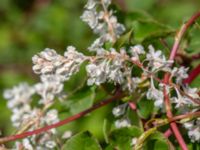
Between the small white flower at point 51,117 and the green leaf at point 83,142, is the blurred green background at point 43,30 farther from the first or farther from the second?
the green leaf at point 83,142

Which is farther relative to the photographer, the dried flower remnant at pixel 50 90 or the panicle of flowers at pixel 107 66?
the dried flower remnant at pixel 50 90

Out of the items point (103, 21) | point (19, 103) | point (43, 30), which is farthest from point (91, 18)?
point (43, 30)

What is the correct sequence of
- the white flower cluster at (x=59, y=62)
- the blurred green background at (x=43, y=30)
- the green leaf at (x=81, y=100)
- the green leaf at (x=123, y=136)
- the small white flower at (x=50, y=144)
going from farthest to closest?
1. the blurred green background at (x=43, y=30)
2. the green leaf at (x=81, y=100)
3. the small white flower at (x=50, y=144)
4. the green leaf at (x=123, y=136)
5. the white flower cluster at (x=59, y=62)

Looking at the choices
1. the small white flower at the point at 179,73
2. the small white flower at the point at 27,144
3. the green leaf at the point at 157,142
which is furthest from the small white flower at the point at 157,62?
the small white flower at the point at 27,144

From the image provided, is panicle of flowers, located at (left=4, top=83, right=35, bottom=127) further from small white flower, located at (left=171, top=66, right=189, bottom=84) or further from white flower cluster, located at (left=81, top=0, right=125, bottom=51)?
Result: small white flower, located at (left=171, top=66, right=189, bottom=84)

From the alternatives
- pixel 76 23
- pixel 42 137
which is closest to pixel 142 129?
pixel 42 137

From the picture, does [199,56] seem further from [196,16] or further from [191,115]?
[191,115]

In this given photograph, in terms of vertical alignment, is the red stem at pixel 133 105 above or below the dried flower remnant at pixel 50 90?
below

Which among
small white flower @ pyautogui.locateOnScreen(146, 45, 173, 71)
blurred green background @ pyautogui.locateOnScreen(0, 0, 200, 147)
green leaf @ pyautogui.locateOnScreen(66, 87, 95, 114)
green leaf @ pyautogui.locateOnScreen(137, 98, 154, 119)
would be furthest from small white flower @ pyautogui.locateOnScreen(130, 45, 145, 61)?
blurred green background @ pyautogui.locateOnScreen(0, 0, 200, 147)
